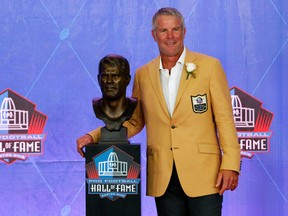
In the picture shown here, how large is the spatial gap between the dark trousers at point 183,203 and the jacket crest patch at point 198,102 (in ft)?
1.03

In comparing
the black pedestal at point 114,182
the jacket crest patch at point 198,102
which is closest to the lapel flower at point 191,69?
the jacket crest patch at point 198,102

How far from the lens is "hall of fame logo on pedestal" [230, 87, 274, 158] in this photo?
362 centimetres

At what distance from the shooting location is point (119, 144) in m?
2.49

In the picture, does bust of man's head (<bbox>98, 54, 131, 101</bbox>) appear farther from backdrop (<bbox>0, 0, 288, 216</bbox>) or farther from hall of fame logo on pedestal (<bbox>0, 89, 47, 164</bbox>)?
hall of fame logo on pedestal (<bbox>0, 89, 47, 164</bbox>)

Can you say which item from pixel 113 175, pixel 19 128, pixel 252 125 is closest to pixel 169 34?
pixel 113 175

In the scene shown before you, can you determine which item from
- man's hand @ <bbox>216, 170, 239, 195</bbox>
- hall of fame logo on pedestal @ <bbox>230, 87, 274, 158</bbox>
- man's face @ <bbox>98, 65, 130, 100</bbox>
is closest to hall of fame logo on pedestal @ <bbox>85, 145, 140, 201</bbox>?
man's face @ <bbox>98, 65, 130, 100</bbox>

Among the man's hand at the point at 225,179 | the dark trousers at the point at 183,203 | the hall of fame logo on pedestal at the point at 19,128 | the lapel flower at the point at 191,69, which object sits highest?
the lapel flower at the point at 191,69

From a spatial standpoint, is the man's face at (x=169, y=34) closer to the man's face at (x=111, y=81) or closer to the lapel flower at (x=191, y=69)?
the lapel flower at (x=191, y=69)

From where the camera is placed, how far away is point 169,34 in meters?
2.44

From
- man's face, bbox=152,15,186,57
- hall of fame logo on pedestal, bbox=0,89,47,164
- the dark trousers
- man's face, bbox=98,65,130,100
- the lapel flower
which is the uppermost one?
man's face, bbox=152,15,186,57

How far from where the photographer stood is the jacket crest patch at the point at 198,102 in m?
2.47

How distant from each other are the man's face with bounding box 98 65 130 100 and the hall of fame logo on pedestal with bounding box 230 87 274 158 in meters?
1.33

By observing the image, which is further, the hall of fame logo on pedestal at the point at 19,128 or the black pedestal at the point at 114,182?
the hall of fame logo on pedestal at the point at 19,128

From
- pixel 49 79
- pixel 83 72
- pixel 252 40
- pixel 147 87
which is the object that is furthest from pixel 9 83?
pixel 252 40
